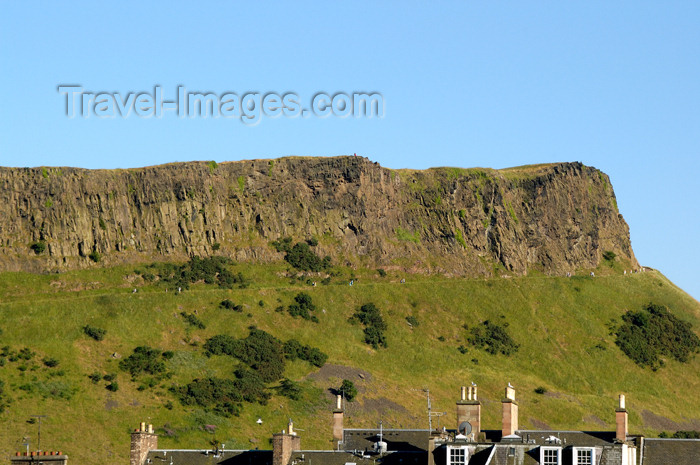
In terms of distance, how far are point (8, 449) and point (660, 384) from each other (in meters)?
104

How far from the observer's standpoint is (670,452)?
247ft

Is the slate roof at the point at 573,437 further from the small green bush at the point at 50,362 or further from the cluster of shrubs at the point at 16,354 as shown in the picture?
the cluster of shrubs at the point at 16,354

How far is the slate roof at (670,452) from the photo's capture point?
7438 cm

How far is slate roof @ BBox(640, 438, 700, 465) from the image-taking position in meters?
74.4

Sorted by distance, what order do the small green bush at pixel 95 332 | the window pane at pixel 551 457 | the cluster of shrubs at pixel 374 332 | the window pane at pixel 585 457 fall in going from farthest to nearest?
the cluster of shrubs at pixel 374 332 < the small green bush at pixel 95 332 < the window pane at pixel 551 457 < the window pane at pixel 585 457

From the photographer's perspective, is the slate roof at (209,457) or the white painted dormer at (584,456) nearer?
the white painted dormer at (584,456)

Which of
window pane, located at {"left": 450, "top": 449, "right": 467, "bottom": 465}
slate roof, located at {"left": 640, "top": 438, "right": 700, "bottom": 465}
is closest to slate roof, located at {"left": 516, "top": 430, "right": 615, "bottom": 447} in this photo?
slate roof, located at {"left": 640, "top": 438, "right": 700, "bottom": 465}

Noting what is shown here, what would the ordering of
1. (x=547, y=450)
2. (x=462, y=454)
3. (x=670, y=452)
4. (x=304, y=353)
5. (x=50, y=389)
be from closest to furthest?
1. (x=547, y=450)
2. (x=462, y=454)
3. (x=670, y=452)
4. (x=50, y=389)
5. (x=304, y=353)

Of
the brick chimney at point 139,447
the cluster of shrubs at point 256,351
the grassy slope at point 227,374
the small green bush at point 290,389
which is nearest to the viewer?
the brick chimney at point 139,447

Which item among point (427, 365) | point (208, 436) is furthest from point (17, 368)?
point (427, 365)

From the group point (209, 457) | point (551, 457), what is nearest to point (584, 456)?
point (551, 457)

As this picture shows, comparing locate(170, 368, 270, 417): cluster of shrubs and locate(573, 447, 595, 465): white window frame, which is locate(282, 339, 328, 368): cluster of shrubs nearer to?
locate(170, 368, 270, 417): cluster of shrubs

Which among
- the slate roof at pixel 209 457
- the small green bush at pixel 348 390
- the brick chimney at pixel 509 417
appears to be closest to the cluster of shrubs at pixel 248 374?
the small green bush at pixel 348 390

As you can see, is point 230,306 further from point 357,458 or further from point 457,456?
point 457,456
